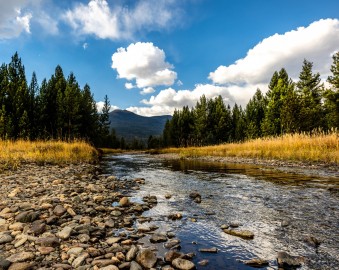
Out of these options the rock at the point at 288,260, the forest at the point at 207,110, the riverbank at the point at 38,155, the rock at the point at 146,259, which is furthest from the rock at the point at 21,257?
the forest at the point at 207,110

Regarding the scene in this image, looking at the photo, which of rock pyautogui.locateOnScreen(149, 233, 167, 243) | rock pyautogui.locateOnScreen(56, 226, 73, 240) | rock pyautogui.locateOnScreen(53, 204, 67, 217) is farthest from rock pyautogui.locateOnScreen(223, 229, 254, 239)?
rock pyautogui.locateOnScreen(53, 204, 67, 217)

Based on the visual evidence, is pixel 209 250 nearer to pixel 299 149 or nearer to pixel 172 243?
pixel 172 243

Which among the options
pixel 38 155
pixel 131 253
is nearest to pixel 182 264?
pixel 131 253

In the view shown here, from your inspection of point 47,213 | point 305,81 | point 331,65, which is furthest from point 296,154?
point 305,81

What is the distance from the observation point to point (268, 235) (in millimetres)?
4230

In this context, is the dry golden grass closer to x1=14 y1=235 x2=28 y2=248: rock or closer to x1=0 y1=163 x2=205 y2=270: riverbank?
x1=0 y1=163 x2=205 y2=270: riverbank

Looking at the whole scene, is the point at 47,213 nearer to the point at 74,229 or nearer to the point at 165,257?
the point at 74,229

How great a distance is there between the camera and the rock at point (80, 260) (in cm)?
311

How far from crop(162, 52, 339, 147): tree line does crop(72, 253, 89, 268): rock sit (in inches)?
858

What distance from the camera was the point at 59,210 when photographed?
5008 mm

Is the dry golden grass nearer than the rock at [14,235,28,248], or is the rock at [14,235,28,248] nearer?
the rock at [14,235,28,248]

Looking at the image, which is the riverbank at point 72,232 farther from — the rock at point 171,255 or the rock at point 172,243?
the rock at point 172,243

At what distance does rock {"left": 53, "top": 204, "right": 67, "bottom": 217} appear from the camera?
4906 millimetres

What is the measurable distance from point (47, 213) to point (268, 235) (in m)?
3.95
